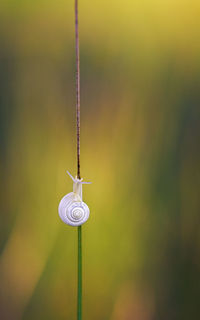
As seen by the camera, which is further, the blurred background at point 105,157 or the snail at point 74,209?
the blurred background at point 105,157

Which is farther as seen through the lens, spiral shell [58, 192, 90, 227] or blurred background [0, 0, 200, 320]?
blurred background [0, 0, 200, 320]

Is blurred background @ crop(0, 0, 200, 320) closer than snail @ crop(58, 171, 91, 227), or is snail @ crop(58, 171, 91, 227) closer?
snail @ crop(58, 171, 91, 227)

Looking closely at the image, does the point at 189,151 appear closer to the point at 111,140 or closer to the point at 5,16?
the point at 111,140

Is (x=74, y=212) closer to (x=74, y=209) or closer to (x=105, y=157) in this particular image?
(x=74, y=209)

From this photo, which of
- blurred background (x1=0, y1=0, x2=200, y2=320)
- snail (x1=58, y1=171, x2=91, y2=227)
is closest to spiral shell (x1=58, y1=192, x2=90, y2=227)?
snail (x1=58, y1=171, x2=91, y2=227)

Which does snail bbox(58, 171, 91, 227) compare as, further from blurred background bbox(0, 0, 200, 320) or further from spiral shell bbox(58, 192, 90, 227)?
blurred background bbox(0, 0, 200, 320)

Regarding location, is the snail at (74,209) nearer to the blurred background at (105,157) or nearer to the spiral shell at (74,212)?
the spiral shell at (74,212)

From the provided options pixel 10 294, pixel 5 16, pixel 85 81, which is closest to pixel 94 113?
pixel 85 81

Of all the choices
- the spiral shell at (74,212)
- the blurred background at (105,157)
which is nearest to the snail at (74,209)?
the spiral shell at (74,212)
